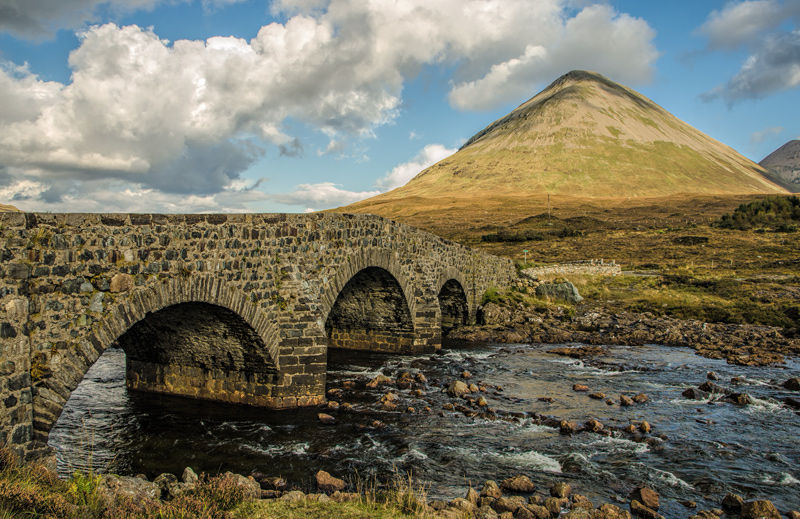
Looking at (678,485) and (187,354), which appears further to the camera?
(187,354)

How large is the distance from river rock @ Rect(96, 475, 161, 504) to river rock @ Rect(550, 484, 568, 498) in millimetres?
5735

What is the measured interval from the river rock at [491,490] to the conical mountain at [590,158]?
373 ft

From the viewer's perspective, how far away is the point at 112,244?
8547mm

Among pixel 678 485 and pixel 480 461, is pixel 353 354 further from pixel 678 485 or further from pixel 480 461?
pixel 678 485

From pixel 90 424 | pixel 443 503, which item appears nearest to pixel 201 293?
pixel 90 424

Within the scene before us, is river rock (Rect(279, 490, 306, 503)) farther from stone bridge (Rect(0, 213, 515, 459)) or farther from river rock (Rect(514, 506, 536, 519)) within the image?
stone bridge (Rect(0, 213, 515, 459))

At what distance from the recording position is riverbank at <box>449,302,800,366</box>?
20.6m

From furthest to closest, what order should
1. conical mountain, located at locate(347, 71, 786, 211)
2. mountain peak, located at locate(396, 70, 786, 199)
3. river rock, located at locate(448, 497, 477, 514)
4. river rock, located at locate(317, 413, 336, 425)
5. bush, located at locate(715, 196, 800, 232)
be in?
1. mountain peak, located at locate(396, 70, 786, 199)
2. conical mountain, located at locate(347, 71, 786, 211)
3. bush, located at locate(715, 196, 800, 232)
4. river rock, located at locate(317, 413, 336, 425)
5. river rock, located at locate(448, 497, 477, 514)

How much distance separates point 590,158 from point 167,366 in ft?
Result: 464

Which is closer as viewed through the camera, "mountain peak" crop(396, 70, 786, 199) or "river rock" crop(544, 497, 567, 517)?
"river rock" crop(544, 497, 567, 517)

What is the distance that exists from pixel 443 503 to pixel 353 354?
12.7m

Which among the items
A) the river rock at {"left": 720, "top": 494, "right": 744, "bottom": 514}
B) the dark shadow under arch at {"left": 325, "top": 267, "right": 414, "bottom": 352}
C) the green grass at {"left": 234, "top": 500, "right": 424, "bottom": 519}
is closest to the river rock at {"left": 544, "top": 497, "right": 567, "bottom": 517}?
the green grass at {"left": 234, "top": 500, "right": 424, "bottom": 519}

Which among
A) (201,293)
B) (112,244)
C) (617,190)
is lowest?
(201,293)

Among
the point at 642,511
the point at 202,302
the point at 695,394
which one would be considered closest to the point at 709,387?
the point at 695,394
